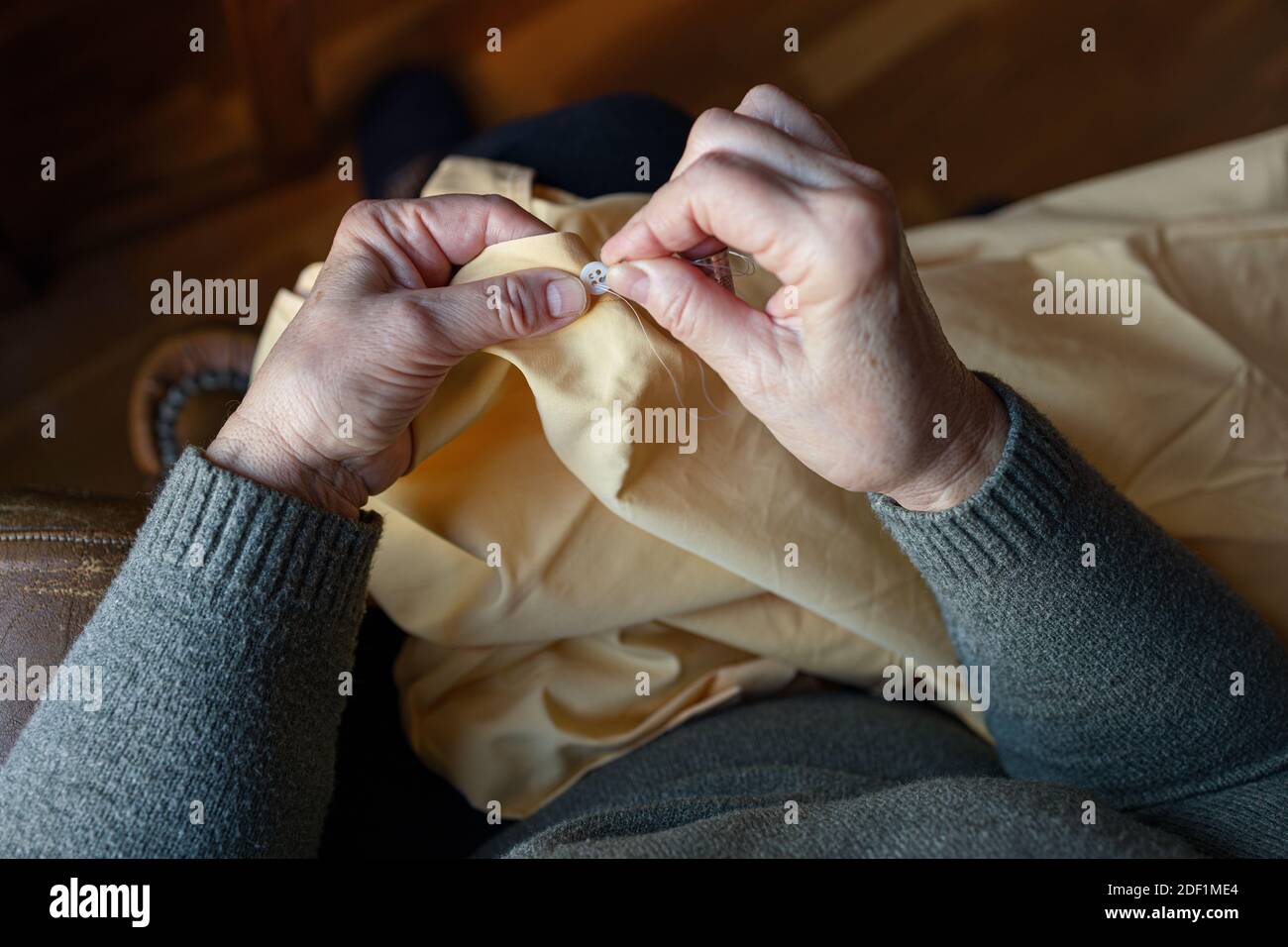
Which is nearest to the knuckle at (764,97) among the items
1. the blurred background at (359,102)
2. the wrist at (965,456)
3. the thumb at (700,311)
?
the thumb at (700,311)

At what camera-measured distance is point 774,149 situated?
1.78 feet

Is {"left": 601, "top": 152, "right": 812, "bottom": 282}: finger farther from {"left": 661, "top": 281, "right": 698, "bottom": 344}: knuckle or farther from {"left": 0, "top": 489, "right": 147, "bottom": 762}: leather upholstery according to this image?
{"left": 0, "top": 489, "right": 147, "bottom": 762}: leather upholstery

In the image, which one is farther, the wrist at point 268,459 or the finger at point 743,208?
the wrist at point 268,459

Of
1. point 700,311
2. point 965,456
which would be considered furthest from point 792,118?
point 965,456

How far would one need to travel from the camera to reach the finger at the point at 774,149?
536 millimetres

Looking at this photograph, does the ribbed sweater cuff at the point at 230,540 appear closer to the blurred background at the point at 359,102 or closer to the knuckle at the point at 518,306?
the knuckle at the point at 518,306

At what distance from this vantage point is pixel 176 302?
5.43 feet

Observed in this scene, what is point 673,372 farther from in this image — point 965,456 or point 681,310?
point 965,456

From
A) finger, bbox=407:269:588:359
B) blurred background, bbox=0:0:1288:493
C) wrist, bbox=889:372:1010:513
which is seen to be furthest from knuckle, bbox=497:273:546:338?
blurred background, bbox=0:0:1288:493

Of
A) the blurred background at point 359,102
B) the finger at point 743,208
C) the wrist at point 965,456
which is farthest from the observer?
the blurred background at point 359,102

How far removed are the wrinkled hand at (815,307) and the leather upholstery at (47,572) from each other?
41 centimetres

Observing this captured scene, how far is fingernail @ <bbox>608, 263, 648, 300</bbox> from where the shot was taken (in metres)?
0.60

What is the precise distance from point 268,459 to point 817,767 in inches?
18.6
